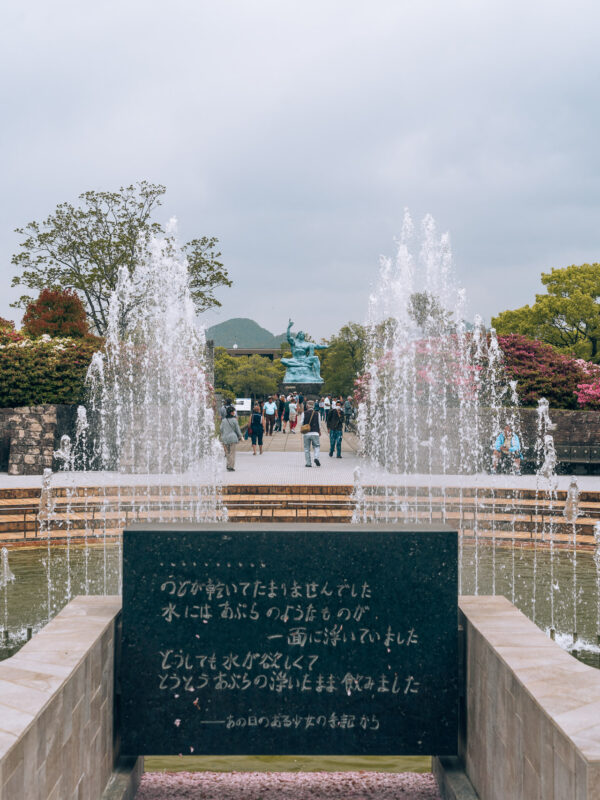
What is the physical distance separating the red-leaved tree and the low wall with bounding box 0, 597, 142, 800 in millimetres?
22955

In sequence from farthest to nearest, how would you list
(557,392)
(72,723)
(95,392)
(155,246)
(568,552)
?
(155,246) → (557,392) → (95,392) → (568,552) → (72,723)

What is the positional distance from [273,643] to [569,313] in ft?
118

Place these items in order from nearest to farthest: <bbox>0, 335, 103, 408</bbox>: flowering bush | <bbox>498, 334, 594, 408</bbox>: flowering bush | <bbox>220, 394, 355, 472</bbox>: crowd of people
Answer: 1. <bbox>220, 394, 355, 472</bbox>: crowd of people
2. <bbox>0, 335, 103, 408</bbox>: flowering bush
3. <bbox>498, 334, 594, 408</bbox>: flowering bush

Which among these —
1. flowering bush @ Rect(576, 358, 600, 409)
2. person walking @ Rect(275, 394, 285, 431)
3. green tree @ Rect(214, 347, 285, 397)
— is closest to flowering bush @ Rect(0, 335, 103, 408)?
flowering bush @ Rect(576, 358, 600, 409)

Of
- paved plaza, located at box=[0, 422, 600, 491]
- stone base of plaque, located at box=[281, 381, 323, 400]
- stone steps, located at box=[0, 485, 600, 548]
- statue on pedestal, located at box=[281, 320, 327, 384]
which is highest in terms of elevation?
statue on pedestal, located at box=[281, 320, 327, 384]

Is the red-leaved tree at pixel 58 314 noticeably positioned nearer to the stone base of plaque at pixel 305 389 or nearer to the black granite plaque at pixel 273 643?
the stone base of plaque at pixel 305 389

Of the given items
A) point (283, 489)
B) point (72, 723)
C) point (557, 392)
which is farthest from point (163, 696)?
point (557, 392)

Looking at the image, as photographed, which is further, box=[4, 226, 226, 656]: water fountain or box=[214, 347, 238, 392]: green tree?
box=[214, 347, 238, 392]: green tree

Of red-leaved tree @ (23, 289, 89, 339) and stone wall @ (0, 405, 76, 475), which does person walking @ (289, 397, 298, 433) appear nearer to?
red-leaved tree @ (23, 289, 89, 339)

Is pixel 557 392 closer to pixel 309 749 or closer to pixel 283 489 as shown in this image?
pixel 283 489

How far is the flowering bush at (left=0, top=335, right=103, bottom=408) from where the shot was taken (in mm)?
17109

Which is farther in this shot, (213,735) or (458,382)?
(458,382)

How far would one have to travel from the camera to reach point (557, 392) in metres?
18.5

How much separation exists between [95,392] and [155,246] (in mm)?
13125
